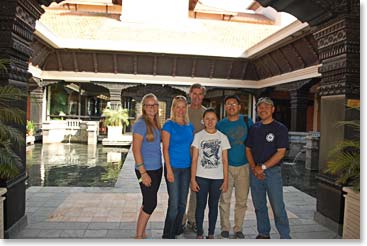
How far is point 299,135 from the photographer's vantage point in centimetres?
1137

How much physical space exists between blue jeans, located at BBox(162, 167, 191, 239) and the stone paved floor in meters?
0.36

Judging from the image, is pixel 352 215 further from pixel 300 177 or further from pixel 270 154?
pixel 300 177

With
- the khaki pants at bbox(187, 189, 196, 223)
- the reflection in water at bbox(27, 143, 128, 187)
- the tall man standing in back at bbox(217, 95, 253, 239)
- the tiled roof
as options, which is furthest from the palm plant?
the tiled roof

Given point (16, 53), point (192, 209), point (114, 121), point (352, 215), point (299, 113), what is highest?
point (16, 53)

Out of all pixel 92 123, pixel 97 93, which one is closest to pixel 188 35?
pixel 92 123

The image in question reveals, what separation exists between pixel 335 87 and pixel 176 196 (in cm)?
245

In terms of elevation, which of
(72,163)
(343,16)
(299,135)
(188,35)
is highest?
(188,35)

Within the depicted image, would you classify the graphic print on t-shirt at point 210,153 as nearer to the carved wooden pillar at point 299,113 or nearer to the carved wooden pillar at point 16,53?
the carved wooden pillar at point 16,53

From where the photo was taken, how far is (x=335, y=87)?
3.91 m

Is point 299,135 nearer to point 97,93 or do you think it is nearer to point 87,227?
point 87,227

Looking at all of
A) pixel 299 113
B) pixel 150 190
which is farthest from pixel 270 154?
pixel 299 113

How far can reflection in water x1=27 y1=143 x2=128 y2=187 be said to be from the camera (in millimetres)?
6688

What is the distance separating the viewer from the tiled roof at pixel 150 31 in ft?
45.8

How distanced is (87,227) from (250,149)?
216 cm
